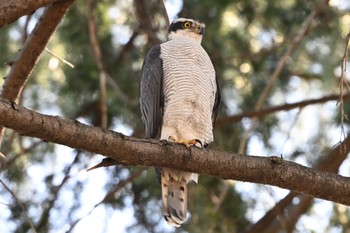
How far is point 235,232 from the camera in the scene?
6309 millimetres

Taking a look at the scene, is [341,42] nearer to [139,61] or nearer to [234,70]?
[234,70]

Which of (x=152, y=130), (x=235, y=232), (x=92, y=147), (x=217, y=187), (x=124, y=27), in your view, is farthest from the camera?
(x=124, y=27)

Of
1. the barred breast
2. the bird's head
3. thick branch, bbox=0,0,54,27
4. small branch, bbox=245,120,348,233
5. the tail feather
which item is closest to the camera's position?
thick branch, bbox=0,0,54,27

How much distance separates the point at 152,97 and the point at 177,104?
7.7 inches

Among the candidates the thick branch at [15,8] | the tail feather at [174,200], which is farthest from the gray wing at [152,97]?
the thick branch at [15,8]

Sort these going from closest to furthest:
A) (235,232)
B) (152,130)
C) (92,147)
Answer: (92,147) < (152,130) < (235,232)

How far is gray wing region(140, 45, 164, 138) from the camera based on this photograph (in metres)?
5.13

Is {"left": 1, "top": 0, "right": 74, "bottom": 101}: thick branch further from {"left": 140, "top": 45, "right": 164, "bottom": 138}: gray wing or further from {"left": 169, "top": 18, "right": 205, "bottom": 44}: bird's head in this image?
{"left": 169, "top": 18, "right": 205, "bottom": 44}: bird's head

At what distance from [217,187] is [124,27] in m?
1.80

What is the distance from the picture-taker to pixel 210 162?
3885mm

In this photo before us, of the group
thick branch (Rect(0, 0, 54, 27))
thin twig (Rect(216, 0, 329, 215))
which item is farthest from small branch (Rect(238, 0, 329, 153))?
thick branch (Rect(0, 0, 54, 27))

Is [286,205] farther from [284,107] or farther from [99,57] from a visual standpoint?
[99,57]

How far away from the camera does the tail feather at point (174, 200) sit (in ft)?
16.1

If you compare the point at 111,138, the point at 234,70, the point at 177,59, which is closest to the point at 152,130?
the point at 177,59
